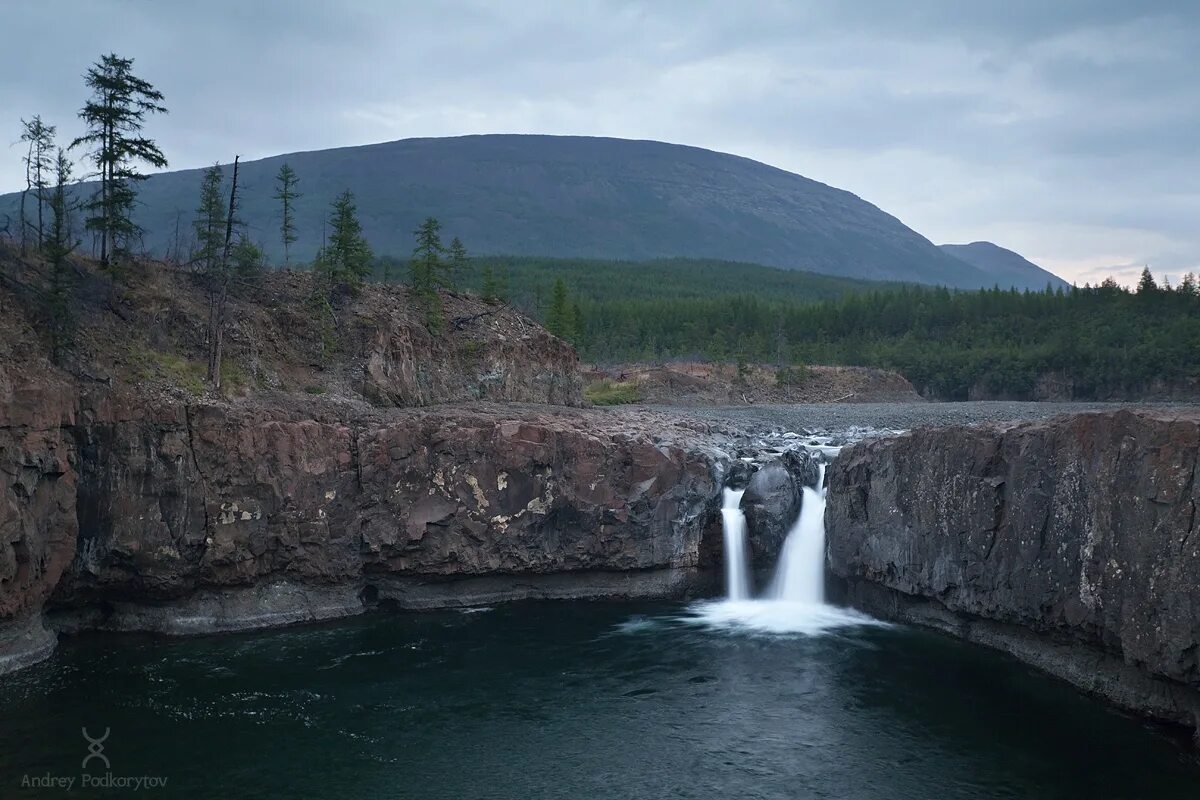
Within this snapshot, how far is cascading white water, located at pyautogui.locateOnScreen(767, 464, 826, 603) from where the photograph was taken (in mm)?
34469

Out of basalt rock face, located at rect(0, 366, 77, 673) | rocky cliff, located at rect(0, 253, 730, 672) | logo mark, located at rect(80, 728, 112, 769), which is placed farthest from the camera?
rocky cliff, located at rect(0, 253, 730, 672)

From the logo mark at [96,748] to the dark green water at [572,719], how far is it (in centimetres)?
14

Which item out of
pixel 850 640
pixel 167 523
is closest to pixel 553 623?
pixel 850 640

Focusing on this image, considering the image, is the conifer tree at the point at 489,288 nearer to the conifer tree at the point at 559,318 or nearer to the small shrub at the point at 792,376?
the conifer tree at the point at 559,318

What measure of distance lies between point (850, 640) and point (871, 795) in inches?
418

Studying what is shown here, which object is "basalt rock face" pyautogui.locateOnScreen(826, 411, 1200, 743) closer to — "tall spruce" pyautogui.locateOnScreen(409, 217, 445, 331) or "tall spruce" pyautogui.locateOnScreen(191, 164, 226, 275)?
"tall spruce" pyautogui.locateOnScreen(409, 217, 445, 331)

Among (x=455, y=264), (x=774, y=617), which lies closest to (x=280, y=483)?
(x=774, y=617)

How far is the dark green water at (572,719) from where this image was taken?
65.3ft

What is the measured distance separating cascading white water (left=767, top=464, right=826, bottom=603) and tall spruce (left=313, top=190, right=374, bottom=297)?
2292cm

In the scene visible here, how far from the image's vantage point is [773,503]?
→ 3538 centimetres

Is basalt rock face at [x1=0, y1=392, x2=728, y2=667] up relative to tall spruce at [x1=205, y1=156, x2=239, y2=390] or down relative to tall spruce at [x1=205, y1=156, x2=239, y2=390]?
down

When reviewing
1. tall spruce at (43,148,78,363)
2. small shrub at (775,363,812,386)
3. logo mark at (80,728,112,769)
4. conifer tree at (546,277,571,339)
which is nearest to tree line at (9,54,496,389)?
tall spruce at (43,148,78,363)

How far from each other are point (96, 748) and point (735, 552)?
22.6 metres

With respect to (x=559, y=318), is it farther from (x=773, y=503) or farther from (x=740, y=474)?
(x=773, y=503)
